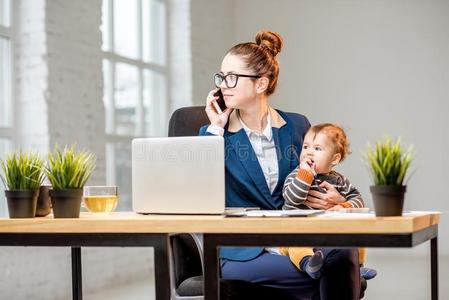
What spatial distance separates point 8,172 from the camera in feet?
6.72

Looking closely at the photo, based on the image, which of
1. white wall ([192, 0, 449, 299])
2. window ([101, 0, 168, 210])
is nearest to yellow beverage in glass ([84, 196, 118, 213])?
window ([101, 0, 168, 210])

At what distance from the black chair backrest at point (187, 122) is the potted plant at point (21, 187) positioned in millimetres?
949

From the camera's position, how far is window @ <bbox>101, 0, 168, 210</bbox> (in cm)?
639

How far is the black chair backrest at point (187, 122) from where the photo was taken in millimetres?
2941

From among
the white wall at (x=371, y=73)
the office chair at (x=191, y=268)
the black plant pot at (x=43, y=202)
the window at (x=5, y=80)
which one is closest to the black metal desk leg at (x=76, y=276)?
the office chair at (x=191, y=268)

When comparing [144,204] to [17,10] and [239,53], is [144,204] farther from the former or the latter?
[17,10]

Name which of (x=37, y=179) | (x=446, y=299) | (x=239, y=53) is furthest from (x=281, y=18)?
(x=37, y=179)

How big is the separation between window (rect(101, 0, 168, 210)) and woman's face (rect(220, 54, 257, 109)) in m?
3.79

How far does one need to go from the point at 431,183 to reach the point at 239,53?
5.99 metres

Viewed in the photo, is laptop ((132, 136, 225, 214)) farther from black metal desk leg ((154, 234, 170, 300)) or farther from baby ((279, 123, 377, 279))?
baby ((279, 123, 377, 279))

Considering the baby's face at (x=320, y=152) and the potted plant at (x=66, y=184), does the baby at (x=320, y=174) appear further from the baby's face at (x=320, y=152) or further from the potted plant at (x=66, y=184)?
the potted plant at (x=66, y=184)

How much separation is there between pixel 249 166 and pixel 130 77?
421 centimetres

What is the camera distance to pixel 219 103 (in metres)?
2.75

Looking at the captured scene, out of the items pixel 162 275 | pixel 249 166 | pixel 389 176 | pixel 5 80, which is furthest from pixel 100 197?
pixel 5 80
